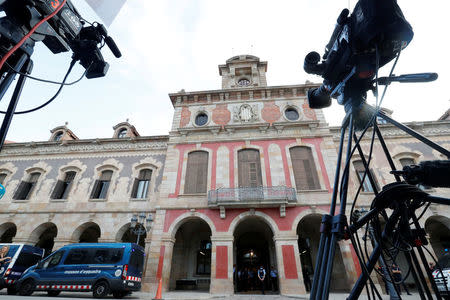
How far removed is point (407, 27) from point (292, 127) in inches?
599

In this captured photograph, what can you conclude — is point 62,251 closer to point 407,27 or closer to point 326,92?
point 326,92

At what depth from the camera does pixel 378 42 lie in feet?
5.24

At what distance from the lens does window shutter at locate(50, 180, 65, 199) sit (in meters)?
16.0

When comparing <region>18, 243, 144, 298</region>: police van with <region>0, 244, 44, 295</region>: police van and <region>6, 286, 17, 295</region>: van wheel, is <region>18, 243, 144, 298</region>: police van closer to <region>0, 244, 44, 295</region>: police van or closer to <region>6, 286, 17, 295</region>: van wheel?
<region>6, 286, 17, 295</region>: van wheel

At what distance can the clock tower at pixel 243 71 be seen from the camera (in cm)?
2073

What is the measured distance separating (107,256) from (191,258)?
647cm

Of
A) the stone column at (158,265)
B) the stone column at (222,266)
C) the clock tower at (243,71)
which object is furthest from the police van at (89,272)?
the clock tower at (243,71)

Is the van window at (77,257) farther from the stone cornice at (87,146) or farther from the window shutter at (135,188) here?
the stone cornice at (87,146)

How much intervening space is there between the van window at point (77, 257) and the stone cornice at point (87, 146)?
28.1 ft

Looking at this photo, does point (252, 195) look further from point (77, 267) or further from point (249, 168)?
point (77, 267)

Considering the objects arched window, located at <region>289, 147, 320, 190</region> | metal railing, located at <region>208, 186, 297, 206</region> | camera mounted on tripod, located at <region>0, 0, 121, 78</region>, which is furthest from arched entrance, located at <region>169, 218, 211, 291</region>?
camera mounted on tripod, located at <region>0, 0, 121, 78</region>

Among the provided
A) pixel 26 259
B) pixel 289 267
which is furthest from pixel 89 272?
pixel 289 267

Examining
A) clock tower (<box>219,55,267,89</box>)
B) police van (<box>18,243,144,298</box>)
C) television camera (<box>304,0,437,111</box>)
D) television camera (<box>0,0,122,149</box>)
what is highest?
clock tower (<box>219,55,267,89</box>)

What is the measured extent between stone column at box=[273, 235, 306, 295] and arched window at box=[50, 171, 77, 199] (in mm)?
15779
